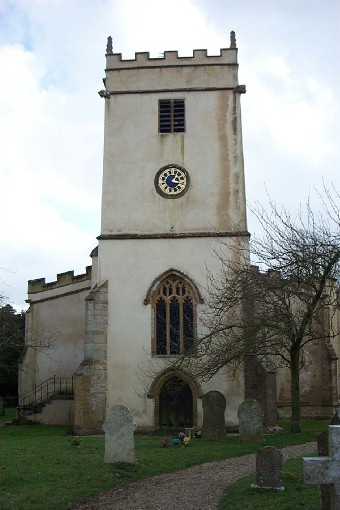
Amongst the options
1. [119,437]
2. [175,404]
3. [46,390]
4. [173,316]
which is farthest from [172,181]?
[119,437]

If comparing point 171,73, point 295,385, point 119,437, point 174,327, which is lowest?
point 119,437

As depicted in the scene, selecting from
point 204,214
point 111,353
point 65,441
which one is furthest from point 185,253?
point 65,441

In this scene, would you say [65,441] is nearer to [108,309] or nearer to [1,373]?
[108,309]

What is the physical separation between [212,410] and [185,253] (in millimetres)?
6558

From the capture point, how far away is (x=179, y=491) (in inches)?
403

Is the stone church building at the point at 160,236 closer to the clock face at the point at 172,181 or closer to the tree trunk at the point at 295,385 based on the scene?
the clock face at the point at 172,181

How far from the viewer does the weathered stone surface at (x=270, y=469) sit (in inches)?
373

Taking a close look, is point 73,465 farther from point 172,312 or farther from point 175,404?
point 172,312

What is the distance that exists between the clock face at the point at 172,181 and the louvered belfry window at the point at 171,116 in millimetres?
1561

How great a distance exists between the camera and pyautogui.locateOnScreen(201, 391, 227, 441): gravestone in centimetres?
A: 1714

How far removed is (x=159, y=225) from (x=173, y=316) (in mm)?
3337

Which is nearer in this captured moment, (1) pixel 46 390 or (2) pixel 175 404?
(2) pixel 175 404

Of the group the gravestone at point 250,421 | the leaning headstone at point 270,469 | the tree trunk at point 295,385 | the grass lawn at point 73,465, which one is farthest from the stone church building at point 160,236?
the leaning headstone at point 270,469

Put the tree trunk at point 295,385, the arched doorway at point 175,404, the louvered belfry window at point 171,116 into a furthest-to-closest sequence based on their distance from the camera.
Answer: the louvered belfry window at point 171,116 < the arched doorway at point 175,404 < the tree trunk at point 295,385
